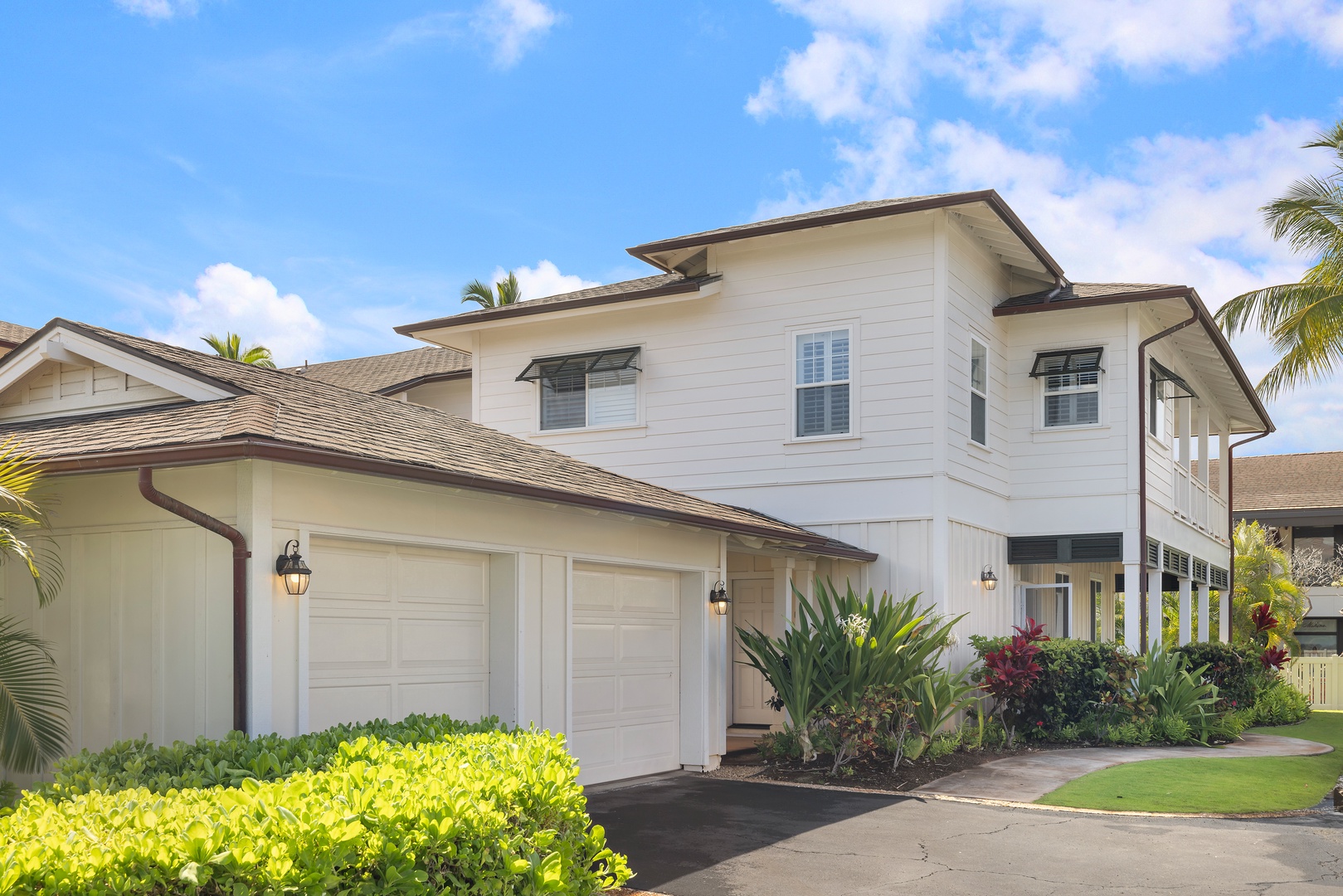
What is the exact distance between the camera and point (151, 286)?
25.0 meters

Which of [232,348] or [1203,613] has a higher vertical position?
[232,348]

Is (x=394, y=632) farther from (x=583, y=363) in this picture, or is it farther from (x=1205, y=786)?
(x=583, y=363)

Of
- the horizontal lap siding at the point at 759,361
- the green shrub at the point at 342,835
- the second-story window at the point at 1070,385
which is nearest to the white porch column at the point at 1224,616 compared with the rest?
the second-story window at the point at 1070,385

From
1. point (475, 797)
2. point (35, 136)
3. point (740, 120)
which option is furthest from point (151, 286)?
point (475, 797)

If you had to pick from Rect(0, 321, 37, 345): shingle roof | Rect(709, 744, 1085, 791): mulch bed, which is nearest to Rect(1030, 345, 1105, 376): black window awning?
Rect(709, 744, 1085, 791): mulch bed

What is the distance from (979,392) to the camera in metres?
16.2

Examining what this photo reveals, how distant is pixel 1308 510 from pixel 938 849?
28.7 meters

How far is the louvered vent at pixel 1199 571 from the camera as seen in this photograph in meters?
21.7

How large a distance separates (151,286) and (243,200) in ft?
13.7

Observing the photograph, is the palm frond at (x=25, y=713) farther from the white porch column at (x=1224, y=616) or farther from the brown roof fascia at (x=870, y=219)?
the white porch column at (x=1224, y=616)

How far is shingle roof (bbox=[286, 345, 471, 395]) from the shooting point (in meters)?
20.9

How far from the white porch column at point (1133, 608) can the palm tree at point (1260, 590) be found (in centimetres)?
1153

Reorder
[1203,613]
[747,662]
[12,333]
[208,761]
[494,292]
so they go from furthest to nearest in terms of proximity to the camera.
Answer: [494,292] < [12,333] < [1203,613] < [747,662] < [208,761]

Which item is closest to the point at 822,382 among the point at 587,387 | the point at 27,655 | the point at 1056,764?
the point at 587,387
